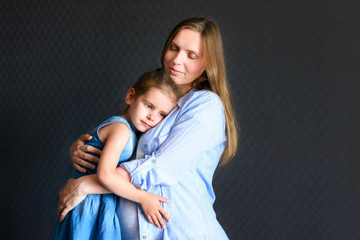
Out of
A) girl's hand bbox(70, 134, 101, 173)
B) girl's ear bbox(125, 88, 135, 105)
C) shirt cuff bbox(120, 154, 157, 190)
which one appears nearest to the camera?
shirt cuff bbox(120, 154, 157, 190)

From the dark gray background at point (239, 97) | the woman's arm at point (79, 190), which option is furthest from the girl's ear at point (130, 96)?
the dark gray background at point (239, 97)

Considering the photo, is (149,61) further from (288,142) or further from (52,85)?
(288,142)

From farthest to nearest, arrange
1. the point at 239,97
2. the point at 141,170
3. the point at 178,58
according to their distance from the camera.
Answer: the point at 239,97
the point at 178,58
the point at 141,170

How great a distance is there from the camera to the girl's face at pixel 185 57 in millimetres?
1740

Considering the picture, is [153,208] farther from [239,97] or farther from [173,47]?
[239,97]

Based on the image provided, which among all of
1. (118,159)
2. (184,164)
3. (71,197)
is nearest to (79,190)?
(71,197)

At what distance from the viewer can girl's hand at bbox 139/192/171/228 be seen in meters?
1.46

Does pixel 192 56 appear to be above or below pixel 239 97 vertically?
above

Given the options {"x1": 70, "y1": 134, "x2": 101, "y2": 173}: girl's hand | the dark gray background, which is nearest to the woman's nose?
{"x1": 70, "y1": 134, "x2": 101, "y2": 173}: girl's hand

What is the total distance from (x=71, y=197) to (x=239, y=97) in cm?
165

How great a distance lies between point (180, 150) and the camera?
57.3 inches

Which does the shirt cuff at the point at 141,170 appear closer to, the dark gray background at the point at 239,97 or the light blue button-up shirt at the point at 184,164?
the light blue button-up shirt at the point at 184,164

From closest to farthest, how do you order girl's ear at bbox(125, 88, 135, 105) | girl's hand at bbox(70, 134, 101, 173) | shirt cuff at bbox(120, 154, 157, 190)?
shirt cuff at bbox(120, 154, 157, 190) < girl's hand at bbox(70, 134, 101, 173) < girl's ear at bbox(125, 88, 135, 105)

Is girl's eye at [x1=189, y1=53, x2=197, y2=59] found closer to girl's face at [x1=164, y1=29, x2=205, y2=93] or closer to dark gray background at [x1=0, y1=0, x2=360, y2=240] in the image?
girl's face at [x1=164, y1=29, x2=205, y2=93]
